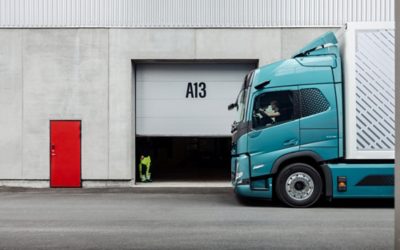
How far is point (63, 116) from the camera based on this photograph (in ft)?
58.2

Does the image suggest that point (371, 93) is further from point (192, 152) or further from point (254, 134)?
point (192, 152)

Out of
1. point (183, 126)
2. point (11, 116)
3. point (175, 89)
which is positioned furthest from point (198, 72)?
point (11, 116)

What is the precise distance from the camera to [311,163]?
12.0 m

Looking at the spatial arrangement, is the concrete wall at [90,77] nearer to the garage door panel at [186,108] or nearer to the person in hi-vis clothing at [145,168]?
the garage door panel at [186,108]

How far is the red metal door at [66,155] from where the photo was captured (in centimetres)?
1770

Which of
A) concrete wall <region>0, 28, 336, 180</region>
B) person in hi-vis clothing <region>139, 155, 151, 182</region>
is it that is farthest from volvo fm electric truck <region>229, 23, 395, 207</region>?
person in hi-vis clothing <region>139, 155, 151, 182</region>

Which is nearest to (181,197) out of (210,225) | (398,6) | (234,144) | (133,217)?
(234,144)

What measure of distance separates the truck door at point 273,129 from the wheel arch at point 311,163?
10 cm

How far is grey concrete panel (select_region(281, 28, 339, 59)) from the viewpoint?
1767 cm

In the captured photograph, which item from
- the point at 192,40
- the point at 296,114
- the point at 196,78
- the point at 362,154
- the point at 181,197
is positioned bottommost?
the point at 181,197

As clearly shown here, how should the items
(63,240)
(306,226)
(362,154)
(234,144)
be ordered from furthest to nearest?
(234,144) → (362,154) → (306,226) → (63,240)

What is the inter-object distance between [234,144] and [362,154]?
2862 millimetres

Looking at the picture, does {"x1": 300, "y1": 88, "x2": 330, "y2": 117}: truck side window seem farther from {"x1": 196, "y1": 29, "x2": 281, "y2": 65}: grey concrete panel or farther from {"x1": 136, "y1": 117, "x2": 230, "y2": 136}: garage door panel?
{"x1": 136, "y1": 117, "x2": 230, "y2": 136}: garage door panel

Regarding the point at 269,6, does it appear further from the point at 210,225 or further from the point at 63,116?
the point at 210,225
